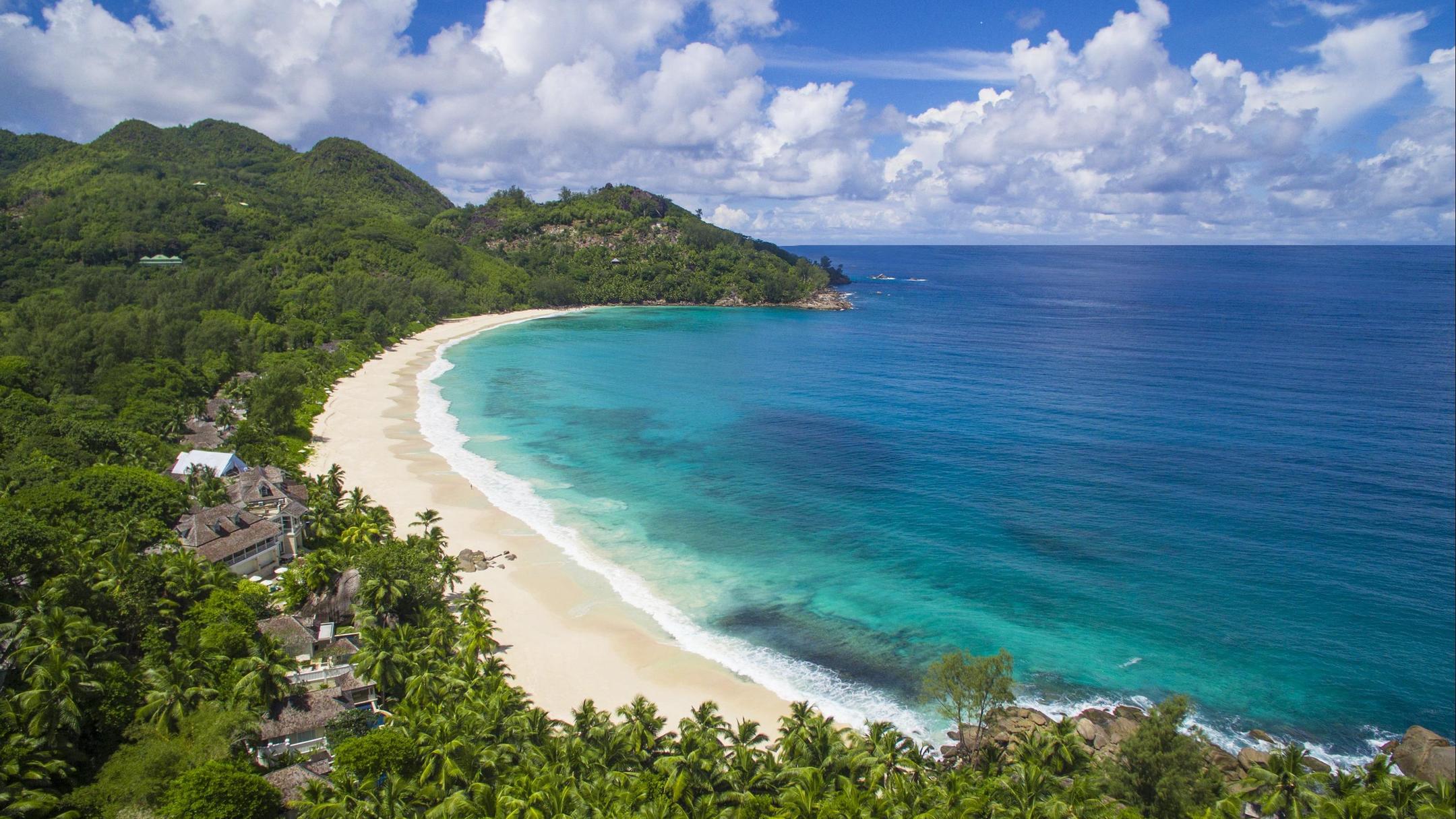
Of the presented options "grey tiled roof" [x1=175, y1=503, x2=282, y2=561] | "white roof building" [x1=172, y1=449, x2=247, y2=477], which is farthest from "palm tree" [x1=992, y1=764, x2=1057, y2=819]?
"white roof building" [x1=172, y1=449, x2=247, y2=477]

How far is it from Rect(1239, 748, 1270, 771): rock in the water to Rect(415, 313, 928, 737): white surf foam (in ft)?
40.9

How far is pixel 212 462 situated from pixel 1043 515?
61048mm

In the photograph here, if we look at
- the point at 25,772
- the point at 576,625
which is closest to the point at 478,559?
the point at 576,625

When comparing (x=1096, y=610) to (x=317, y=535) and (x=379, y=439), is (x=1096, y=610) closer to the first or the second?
(x=317, y=535)

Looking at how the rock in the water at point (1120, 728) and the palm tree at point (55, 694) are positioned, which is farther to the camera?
the rock in the water at point (1120, 728)

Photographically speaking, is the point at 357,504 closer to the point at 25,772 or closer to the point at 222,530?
the point at 222,530

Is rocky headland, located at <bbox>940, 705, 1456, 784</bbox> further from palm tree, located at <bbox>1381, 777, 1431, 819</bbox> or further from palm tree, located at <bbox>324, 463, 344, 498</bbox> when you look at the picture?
palm tree, located at <bbox>324, 463, 344, 498</bbox>

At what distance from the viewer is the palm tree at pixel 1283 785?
2494 cm

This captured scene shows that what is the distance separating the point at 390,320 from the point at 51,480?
9341 centimetres

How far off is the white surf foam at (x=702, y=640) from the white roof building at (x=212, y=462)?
1569cm

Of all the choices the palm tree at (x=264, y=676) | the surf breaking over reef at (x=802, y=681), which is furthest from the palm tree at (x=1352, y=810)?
the palm tree at (x=264, y=676)

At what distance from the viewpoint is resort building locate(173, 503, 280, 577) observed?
41656mm

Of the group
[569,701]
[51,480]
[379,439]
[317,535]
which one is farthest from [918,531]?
[51,480]

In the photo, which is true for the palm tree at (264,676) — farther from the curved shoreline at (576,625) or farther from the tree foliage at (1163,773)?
the tree foliage at (1163,773)
